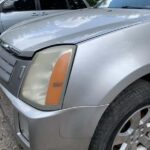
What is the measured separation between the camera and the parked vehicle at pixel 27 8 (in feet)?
28.4

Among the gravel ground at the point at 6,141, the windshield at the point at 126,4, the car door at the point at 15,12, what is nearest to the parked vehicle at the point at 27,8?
the car door at the point at 15,12

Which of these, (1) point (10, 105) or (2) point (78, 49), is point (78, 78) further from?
(1) point (10, 105)

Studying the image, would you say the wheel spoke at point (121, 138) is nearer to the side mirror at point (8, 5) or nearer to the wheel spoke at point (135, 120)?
the wheel spoke at point (135, 120)

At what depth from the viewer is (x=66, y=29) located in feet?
9.93

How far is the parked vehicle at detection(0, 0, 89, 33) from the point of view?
8.66 meters

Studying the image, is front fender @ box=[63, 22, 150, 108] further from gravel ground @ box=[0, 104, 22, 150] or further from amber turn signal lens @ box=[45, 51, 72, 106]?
gravel ground @ box=[0, 104, 22, 150]

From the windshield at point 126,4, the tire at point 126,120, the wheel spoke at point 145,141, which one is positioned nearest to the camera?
the tire at point 126,120

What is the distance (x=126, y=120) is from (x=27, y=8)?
21.7ft

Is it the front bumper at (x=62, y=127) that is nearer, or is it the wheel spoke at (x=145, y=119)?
the front bumper at (x=62, y=127)

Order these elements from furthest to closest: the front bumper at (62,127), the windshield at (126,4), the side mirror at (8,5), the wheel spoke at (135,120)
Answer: the side mirror at (8,5) < the windshield at (126,4) < the wheel spoke at (135,120) < the front bumper at (62,127)

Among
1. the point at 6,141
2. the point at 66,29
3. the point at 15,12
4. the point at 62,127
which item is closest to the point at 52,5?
the point at 15,12

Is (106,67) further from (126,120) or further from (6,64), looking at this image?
(6,64)

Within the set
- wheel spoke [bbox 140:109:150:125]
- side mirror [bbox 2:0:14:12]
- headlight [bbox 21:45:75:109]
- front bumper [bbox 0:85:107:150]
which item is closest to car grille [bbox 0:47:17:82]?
headlight [bbox 21:45:75:109]

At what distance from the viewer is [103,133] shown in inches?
105
